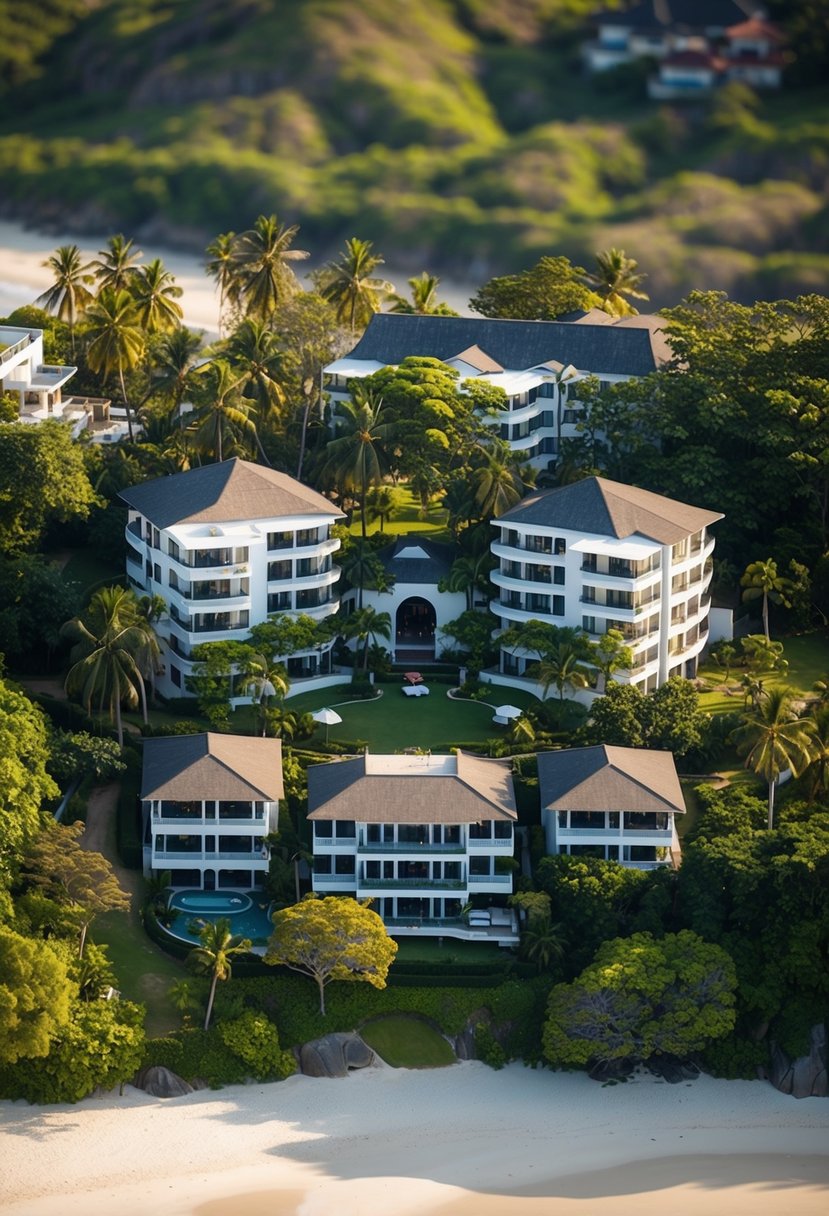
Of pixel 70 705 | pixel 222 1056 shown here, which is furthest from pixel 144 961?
pixel 70 705

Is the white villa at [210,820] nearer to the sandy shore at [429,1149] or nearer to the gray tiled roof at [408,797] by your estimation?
the gray tiled roof at [408,797]

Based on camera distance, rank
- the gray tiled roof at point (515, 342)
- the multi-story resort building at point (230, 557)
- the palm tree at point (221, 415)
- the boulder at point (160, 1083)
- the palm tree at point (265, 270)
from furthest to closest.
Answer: the palm tree at point (265, 270) → the gray tiled roof at point (515, 342) → the palm tree at point (221, 415) → the multi-story resort building at point (230, 557) → the boulder at point (160, 1083)

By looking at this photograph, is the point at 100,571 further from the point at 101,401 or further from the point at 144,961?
the point at 144,961

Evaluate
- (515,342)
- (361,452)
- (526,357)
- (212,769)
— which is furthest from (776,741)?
(515,342)

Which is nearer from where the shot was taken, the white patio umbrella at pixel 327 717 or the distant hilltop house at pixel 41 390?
the white patio umbrella at pixel 327 717

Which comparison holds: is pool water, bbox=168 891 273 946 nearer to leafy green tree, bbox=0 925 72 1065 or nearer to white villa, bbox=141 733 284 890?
white villa, bbox=141 733 284 890

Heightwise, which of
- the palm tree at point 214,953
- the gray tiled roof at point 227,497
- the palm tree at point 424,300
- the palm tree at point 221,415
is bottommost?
the palm tree at point 214,953

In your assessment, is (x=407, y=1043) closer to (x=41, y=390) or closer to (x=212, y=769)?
(x=212, y=769)

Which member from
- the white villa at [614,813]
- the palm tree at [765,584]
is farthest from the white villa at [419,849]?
the palm tree at [765,584]
